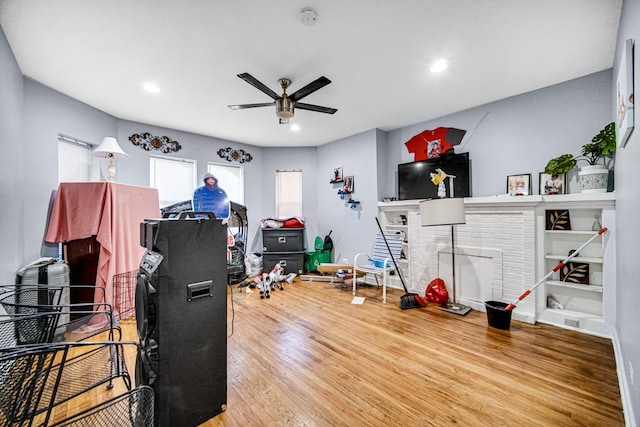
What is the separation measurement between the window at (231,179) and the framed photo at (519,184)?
4.63 metres

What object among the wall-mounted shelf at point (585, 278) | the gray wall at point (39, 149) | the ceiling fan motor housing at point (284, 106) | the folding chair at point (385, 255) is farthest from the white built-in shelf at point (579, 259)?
the gray wall at point (39, 149)

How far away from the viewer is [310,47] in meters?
2.29

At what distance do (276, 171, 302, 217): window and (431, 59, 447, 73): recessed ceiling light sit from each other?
3.59m

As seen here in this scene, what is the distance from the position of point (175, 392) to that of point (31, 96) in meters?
Answer: 3.50

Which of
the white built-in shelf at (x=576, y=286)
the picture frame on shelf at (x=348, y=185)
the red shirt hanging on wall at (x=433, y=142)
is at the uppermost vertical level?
the red shirt hanging on wall at (x=433, y=142)

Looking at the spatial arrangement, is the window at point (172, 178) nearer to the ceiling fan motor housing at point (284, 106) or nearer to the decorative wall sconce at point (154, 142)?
the decorative wall sconce at point (154, 142)

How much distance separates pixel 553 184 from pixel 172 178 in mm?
5602

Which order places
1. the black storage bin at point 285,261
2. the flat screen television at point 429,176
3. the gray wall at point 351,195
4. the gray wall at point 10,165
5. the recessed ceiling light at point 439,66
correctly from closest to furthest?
the gray wall at point 10,165, the recessed ceiling light at point 439,66, the flat screen television at point 429,176, the gray wall at point 351,195, the black storage bin at point 285,261

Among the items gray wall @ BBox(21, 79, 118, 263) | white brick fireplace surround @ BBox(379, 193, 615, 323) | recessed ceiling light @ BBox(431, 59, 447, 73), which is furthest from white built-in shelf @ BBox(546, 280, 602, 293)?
gray wall @ BBox(21, 79, 118, 263)

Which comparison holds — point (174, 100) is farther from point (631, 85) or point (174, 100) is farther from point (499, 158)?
point (499, 158)

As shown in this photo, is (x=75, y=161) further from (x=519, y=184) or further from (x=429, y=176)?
(x=519, y=184)

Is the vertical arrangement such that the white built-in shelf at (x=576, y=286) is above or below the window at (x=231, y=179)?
below

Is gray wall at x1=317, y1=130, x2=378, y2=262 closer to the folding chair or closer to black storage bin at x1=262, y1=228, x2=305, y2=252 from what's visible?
the folding chair

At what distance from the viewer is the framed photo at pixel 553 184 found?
2.99 m
